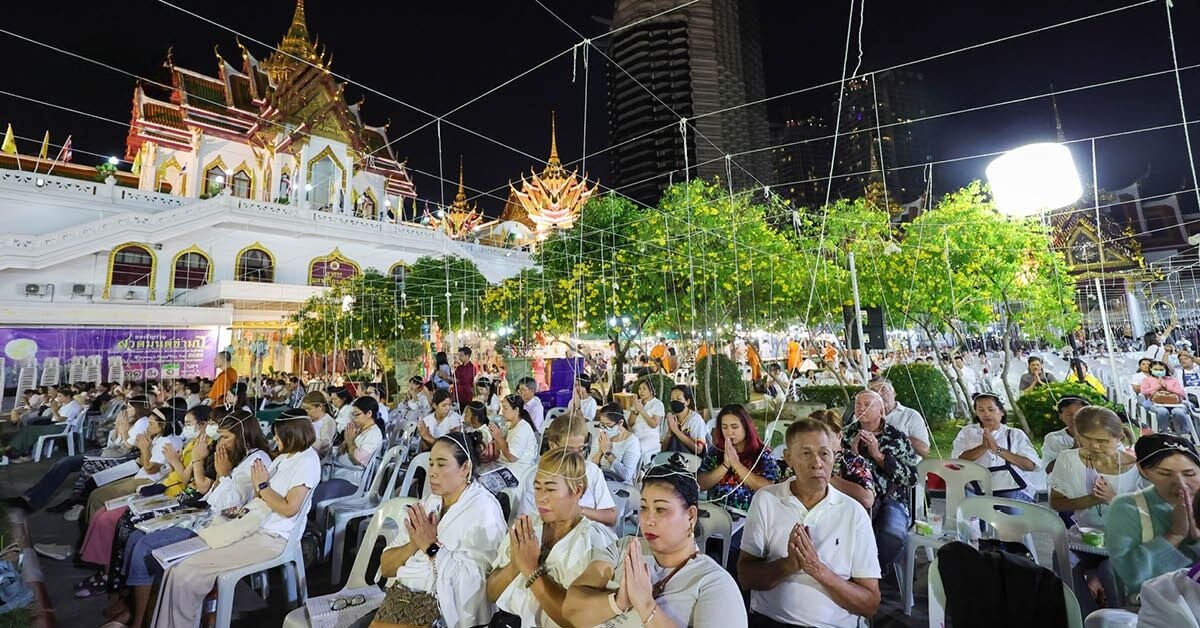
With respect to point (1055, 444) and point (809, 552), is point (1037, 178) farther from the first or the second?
point (809, 552)

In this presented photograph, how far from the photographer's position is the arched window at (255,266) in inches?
780

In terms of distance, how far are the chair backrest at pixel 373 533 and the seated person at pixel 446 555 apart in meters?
0.34

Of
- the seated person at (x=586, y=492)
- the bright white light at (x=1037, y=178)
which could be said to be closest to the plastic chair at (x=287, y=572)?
the seated person at (x=586, y=492)

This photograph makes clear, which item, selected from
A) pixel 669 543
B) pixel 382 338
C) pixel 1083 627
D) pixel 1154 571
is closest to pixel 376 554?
pixel 669 543

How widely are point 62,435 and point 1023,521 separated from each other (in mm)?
11557

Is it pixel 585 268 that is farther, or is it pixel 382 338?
pixel 382 338

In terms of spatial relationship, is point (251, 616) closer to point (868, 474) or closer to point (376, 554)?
point (376, 554)

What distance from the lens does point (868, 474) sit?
257 centimetres

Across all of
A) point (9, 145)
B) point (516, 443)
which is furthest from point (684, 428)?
point (9, 145)

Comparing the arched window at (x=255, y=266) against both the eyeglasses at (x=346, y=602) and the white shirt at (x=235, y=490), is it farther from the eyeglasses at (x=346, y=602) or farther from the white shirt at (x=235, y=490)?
the eyeglasses at (x=346, y=602)

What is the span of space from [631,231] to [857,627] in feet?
32.7

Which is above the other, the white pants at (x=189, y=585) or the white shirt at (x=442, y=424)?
the white shirt at (x=442, y=424)

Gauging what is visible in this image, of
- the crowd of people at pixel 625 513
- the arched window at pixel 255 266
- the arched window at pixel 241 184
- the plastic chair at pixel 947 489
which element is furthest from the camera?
the arched window at pixel 241 184

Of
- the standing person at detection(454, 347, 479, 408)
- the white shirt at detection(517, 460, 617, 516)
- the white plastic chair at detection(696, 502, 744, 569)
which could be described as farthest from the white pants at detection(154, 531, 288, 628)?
the standing person at detection(454, 347, 479, 408)
